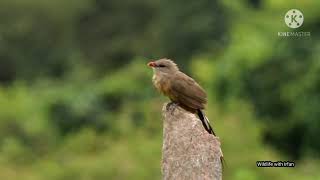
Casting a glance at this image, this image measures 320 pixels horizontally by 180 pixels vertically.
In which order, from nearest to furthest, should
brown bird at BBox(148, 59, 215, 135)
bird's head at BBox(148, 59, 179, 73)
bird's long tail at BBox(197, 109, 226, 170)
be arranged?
1. bird's long tail at BBox(197, 109, 226, 170)
2. brown bird at BBox(148, 59, 215, 135)
3. bird's head at BBox(148, 59, 179, 73)

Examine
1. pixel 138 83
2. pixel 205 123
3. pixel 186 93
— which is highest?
pixel 138 83

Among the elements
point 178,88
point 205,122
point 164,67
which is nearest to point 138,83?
point 164,67

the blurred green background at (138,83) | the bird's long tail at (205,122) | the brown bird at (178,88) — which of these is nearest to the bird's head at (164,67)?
the brown bird at (178,88)

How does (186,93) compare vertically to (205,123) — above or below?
above

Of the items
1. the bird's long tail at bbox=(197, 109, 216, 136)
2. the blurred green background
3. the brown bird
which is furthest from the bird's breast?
the blurred green background

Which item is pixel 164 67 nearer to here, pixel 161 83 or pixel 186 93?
pixel 161 83

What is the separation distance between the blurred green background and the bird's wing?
10752 millimetres

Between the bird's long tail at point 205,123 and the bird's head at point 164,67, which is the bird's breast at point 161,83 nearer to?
the bird's head at point 164,67

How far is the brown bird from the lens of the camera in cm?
812

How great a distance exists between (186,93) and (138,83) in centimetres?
2209

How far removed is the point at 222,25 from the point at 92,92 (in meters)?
3.52

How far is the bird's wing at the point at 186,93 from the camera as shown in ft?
26.7

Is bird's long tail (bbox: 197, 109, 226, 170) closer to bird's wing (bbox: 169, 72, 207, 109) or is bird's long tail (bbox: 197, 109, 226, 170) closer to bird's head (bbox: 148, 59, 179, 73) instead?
bird's wing (bbox: 169, 72, 207, 109)

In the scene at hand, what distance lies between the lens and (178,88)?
8.19 m
